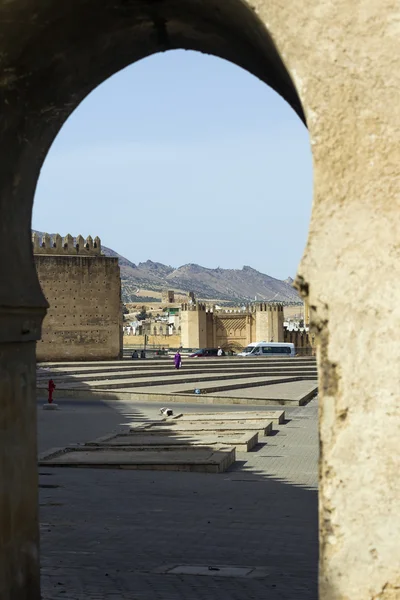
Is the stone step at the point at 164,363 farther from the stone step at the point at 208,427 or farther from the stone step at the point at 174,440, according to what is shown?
the stone step at the point at 174,440

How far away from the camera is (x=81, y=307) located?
38.3 meters

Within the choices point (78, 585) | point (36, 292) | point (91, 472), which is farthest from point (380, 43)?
point (91, 472)

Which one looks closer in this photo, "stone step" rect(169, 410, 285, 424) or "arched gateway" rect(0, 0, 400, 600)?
"arched gateway" rect(0, 0, 400, 600)

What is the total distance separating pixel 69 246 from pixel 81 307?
2578 millimetres

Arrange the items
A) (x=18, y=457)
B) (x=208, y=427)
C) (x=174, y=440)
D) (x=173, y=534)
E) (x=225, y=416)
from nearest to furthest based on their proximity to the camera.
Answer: (x=18, y=457), (x=173, y=534), (x=174, y=440), (x=208, y=427), (x=225, y=416)

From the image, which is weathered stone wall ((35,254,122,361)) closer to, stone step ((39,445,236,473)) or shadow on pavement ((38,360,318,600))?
stone step ((39,445,236,473))

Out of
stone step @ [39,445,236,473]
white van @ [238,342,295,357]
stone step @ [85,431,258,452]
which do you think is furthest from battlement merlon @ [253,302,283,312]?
stone step @ [39,445,236,473]

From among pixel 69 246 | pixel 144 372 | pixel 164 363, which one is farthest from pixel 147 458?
pixel 69 246

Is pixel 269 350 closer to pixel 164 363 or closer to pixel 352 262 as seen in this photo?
pixel 164 363

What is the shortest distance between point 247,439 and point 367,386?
11778 mm

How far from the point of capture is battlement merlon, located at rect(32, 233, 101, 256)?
128ft

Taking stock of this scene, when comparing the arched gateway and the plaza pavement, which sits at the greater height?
the arched gateway

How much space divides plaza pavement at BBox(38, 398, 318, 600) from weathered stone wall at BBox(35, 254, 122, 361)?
75.6 feet

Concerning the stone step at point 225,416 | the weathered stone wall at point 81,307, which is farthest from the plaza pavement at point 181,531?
the weathered stone wall at point 81,307
